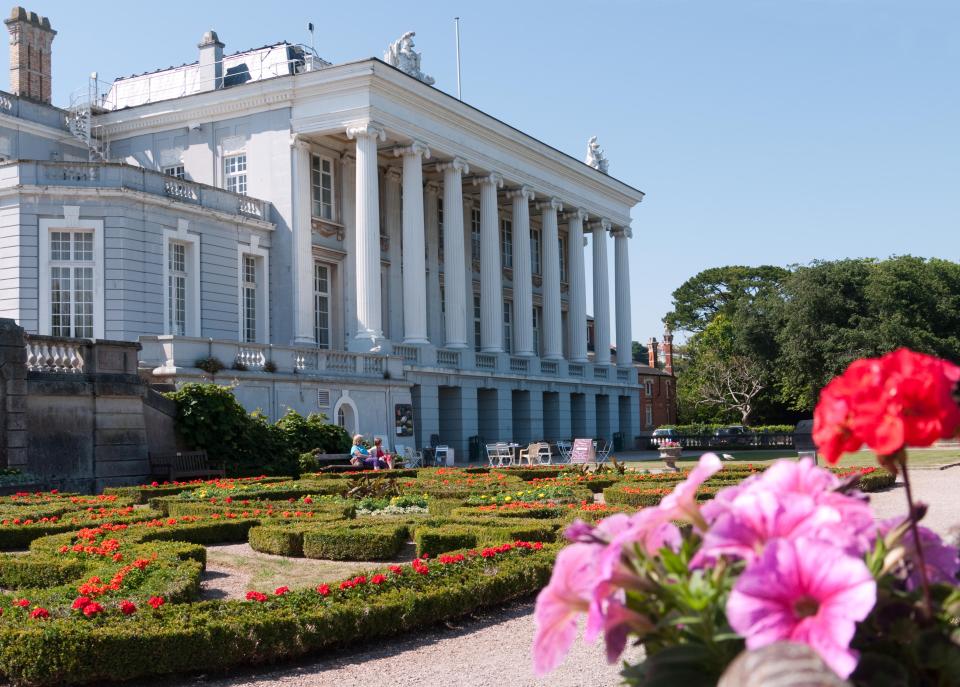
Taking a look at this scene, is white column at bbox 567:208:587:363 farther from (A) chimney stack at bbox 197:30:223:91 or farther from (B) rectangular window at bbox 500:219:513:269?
(A) chimney stack at bbox 197:30:223:91

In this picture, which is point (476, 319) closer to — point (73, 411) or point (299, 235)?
point (299, 235)

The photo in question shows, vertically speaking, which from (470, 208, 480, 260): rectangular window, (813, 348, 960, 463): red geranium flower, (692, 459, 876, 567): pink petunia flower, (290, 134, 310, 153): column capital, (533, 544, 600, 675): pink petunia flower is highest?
(290, 134, 310, 153): column capital

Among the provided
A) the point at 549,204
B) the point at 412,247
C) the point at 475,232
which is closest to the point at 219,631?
the point at 412,247

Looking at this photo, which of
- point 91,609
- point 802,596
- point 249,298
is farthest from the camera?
Result: point 249,298

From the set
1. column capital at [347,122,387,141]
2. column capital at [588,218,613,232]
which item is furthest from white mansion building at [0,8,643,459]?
column capital at [588,218,613,232]

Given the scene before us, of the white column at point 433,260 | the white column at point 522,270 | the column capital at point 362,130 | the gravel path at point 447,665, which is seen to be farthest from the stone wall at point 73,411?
the white column at point 522,270

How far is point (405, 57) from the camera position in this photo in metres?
44.7

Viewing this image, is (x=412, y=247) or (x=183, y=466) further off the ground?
(x=412, y=247)

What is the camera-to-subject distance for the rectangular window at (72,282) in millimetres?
34469

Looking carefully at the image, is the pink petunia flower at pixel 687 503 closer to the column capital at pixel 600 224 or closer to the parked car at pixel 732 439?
the parked car at pixel 732 439

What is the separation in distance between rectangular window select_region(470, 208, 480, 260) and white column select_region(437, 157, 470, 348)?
21.8 feet

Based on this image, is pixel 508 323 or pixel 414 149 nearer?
pixel 414 149

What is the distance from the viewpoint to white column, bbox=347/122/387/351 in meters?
40.8

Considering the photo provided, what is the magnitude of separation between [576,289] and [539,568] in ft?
158
